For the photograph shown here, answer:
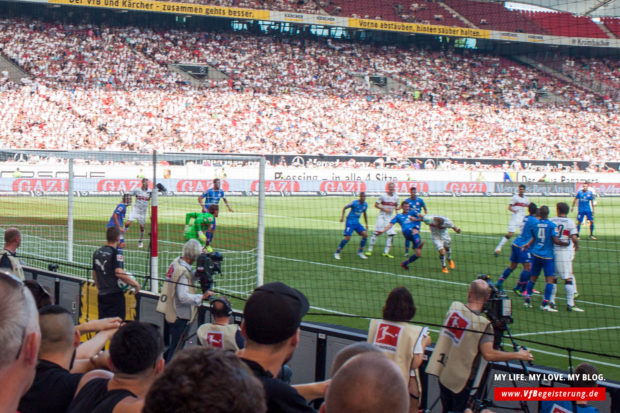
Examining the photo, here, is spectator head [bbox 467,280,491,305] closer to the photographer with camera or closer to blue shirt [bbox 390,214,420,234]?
the photographer with camera

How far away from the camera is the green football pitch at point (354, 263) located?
11.1 meters

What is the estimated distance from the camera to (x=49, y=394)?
11.0ft

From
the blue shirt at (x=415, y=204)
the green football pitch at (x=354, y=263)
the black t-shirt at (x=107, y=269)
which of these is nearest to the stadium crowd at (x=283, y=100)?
the green football pitch at (x=354, y=263)

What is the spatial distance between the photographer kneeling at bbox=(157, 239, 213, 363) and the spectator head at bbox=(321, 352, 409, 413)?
18.9ft

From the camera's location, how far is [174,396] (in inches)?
63.9

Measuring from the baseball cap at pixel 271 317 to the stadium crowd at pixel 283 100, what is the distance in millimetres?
38706

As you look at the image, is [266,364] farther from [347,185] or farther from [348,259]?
[347,185]

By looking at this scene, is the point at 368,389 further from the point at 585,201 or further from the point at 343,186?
the point at 343,186

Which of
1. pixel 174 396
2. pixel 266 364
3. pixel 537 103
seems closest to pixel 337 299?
pixel 266 364

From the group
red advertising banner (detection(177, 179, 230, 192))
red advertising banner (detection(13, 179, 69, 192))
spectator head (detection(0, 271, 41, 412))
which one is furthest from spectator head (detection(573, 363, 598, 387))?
red advertising banner (detection(177, 179, 230, 192))

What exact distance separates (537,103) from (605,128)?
575 centimetres

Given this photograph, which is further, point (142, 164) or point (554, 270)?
point (142, 164)

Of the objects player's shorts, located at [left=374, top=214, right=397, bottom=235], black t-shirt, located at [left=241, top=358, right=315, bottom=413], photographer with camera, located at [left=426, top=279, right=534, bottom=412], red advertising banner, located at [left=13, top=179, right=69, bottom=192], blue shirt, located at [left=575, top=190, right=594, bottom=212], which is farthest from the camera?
red advertising banner, located at [left=13, top=179, right=69, bottom=192]

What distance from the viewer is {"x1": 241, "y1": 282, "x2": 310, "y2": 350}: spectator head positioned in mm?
2938
